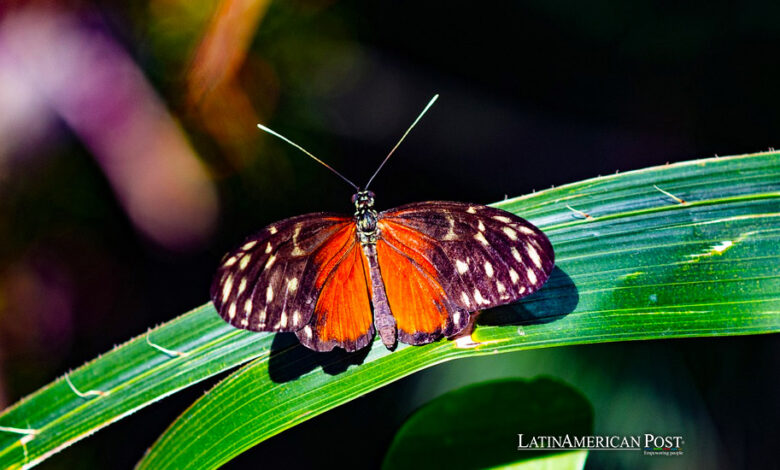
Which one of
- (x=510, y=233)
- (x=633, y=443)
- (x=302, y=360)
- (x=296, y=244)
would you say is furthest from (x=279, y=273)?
(x=633, y=443)

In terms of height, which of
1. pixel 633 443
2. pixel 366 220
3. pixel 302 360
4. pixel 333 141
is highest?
pixel 333 141

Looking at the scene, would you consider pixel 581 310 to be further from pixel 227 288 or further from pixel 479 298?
pixel 227 288

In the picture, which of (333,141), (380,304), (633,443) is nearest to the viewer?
(380,304)

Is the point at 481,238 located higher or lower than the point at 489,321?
higher

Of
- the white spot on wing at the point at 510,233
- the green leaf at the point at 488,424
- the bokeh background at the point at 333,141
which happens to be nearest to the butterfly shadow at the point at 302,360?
the green leaf at the point at 488,424

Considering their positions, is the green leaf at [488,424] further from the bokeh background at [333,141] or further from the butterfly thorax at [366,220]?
the butterfly thorax at [366,220]

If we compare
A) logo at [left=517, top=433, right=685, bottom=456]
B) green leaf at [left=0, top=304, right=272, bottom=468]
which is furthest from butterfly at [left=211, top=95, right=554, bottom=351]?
logo at [left=517, top=433, right=685, bottom=456]

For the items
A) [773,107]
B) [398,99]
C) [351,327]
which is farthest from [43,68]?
[773,107]
